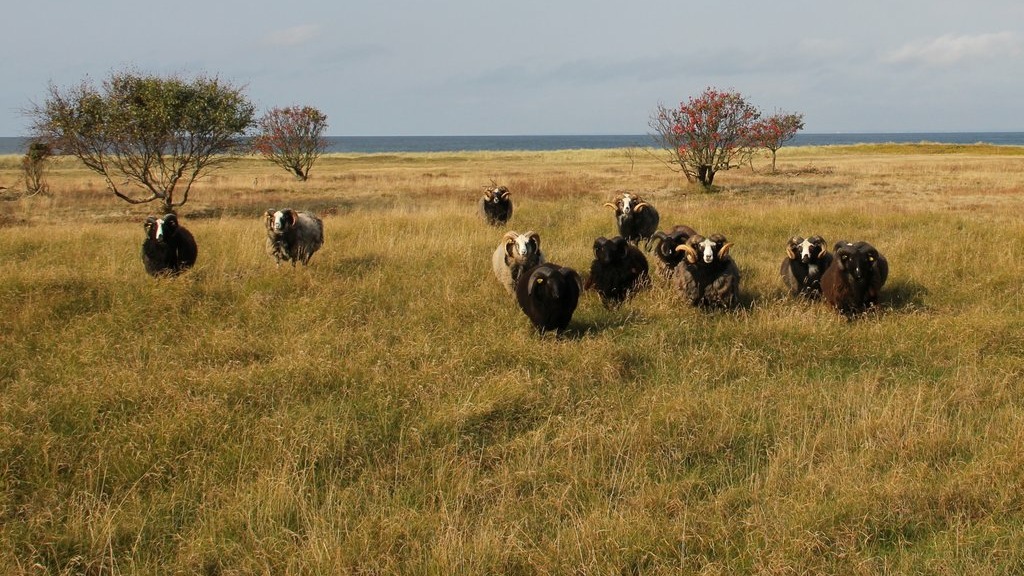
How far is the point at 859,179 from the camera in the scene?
36.8 meters

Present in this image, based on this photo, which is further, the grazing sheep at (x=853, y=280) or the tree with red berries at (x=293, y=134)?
the tree with red berries at (x=293, y=134)

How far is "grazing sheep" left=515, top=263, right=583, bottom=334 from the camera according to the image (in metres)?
8.85

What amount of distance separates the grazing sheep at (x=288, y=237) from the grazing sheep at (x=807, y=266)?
8.52 m

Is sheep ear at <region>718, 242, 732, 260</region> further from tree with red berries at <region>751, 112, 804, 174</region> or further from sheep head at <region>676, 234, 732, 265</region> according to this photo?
tree with red berries at <region>751, 112, 804, 174</region>

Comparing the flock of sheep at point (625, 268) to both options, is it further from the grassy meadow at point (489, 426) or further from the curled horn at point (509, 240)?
the grassy meadow at point (489, 426)

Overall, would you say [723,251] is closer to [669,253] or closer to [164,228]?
[669,253]

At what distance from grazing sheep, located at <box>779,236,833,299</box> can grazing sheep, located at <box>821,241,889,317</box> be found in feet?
2.22

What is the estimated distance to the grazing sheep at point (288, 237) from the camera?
13.0 metres

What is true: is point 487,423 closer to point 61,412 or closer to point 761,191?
point 61,412

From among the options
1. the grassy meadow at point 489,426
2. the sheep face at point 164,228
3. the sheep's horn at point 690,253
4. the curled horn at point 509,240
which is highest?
the sheep face at point 164,228

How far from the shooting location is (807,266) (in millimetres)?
11219

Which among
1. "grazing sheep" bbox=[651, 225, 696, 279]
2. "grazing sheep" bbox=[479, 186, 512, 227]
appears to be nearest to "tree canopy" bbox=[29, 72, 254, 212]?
"grazing sheep" bbox=[479, 186, 512, 227]

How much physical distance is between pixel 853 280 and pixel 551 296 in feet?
14.6

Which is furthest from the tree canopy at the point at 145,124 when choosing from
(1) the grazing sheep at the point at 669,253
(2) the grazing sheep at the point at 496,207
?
(1) the grazing sheep at the point at 669,253
